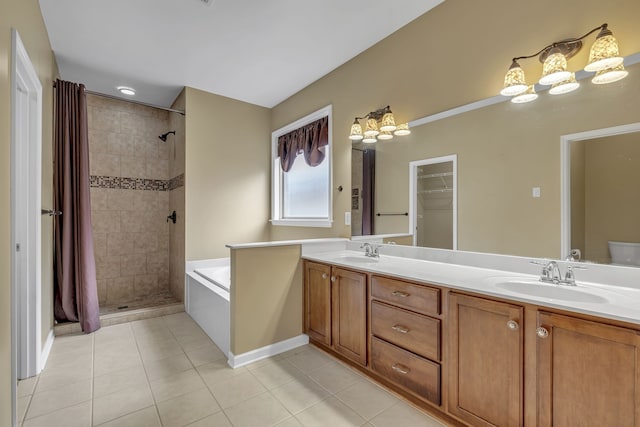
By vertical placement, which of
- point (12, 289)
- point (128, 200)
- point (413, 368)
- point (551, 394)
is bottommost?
point (413, 368)

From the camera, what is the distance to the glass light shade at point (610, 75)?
4.29ft

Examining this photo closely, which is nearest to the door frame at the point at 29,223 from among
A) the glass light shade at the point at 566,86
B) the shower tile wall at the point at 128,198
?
the shower tile wall at the point at 128,198

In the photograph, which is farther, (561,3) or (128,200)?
(128,200)

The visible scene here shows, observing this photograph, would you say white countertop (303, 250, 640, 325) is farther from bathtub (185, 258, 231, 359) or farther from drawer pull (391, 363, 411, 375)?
bathtub (185, 258, 231, 359)

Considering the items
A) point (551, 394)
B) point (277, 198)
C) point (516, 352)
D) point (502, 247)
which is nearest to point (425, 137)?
point (502, 247)

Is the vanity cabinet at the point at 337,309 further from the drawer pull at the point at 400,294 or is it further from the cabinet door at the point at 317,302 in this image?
the drawer pull at the point at 400,294

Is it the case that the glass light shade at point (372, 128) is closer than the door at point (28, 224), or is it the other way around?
the door at point (28, 224)

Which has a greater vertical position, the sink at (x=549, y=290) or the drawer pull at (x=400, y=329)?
the sink at (x=549, y=290)

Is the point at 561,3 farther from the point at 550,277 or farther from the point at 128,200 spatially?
the point at 128,200

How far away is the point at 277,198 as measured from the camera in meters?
3.86

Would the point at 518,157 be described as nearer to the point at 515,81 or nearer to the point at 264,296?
the point at 515,81

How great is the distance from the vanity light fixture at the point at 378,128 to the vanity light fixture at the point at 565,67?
0.77 metres

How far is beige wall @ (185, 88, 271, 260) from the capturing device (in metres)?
3.29

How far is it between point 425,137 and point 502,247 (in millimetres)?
933
